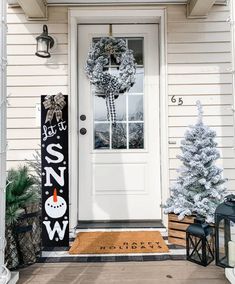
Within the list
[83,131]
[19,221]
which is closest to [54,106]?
[83,131]

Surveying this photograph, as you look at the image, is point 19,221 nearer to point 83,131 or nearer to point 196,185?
point 83,131

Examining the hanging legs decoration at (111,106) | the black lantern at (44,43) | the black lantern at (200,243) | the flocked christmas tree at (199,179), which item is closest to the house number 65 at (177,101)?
the flocked christmas tree at (199,179)

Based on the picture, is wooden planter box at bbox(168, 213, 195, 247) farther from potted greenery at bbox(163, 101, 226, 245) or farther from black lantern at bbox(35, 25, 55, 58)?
black lantern at bbox(35, 25, 55, 58)

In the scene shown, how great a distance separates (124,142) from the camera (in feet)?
9.40

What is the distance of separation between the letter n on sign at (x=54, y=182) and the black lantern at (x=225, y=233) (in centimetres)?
119

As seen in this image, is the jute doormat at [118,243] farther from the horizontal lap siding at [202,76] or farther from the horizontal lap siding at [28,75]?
the horizontal lap siding at [28,75]

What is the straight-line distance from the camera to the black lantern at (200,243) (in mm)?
1940

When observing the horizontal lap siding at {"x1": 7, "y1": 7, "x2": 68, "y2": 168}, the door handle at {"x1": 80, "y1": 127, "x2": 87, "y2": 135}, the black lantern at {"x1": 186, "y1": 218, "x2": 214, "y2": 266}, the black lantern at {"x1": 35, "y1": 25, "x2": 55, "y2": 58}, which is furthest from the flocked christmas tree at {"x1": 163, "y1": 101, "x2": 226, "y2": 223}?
the black lantern at {"x1": 35, "y1": 25, "x2": 55, "y2": 58}

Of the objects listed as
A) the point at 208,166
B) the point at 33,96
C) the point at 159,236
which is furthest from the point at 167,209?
the point at 33,96

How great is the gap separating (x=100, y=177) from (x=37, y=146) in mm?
726

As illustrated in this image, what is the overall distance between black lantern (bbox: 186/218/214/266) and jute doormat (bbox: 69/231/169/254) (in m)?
0.25

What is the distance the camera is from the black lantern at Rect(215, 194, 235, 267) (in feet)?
5.93

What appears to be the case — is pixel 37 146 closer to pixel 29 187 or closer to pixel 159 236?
pixel 29 187

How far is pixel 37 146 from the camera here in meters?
2.74
